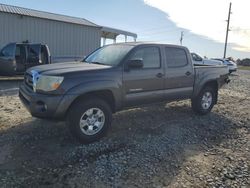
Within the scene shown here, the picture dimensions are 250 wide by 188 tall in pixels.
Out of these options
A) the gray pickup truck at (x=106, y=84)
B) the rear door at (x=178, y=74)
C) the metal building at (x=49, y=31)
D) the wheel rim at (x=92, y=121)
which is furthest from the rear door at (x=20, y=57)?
the wheel rim at (x=92, y=121)

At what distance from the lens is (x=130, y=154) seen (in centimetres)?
496

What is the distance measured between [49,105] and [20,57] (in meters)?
10.0

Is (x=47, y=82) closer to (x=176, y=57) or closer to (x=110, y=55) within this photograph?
(x=110, y=55)

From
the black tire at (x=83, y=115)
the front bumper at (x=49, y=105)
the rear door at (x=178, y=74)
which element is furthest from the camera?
the rear door at (x=178, y=74)

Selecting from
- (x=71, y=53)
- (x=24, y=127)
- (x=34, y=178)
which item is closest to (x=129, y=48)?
(x=24, y=127)

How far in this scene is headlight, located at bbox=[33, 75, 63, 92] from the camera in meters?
4.91

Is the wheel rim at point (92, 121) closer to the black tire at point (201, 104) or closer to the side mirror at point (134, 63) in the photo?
the side mirror at point (134, 63)

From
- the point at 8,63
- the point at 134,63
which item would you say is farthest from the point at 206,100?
the point at 8,63

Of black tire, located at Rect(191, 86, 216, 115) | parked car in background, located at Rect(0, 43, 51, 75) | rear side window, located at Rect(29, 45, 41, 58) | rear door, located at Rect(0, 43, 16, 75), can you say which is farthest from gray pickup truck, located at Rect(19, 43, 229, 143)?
rear side window, located at Rect(29, 45, 41, 58)

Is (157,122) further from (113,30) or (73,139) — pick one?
(113,30)

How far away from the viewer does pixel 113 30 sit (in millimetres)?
25188

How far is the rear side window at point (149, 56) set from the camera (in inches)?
242

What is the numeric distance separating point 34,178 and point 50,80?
1714 millimetres

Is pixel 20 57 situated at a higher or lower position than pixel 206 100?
higher
